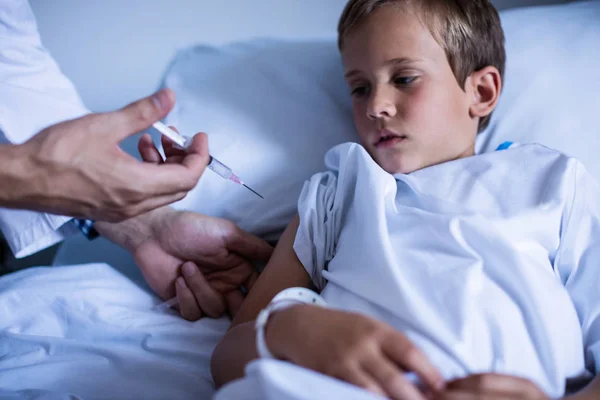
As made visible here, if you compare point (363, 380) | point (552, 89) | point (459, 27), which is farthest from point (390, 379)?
point (552, 89)

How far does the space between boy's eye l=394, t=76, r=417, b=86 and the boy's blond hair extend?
0.10m

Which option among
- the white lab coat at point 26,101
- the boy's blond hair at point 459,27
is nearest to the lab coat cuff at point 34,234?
the white lab coat at point 26,101

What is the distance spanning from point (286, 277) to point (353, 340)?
0.33 m

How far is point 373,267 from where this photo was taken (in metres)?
0.79

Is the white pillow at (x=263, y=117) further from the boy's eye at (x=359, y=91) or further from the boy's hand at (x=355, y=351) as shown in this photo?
the boy's hand at (x=355, y=351)

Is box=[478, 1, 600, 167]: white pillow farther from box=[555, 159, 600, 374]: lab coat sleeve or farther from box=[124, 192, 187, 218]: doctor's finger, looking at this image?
box=[124, 192, 187, 218]: doctor's finger

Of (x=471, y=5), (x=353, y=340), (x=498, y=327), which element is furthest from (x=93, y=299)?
(x=471, y=5)

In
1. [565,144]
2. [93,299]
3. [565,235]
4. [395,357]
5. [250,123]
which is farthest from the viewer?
[250,123]

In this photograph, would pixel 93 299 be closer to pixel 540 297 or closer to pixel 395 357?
pixel 395 357

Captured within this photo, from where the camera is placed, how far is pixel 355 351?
1.93 ft

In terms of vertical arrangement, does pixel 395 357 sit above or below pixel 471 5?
below

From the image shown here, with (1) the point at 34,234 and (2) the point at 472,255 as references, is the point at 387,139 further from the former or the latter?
(1) the point at 34,234

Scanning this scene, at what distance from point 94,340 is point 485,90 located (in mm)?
972

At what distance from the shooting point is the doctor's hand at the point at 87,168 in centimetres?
69
